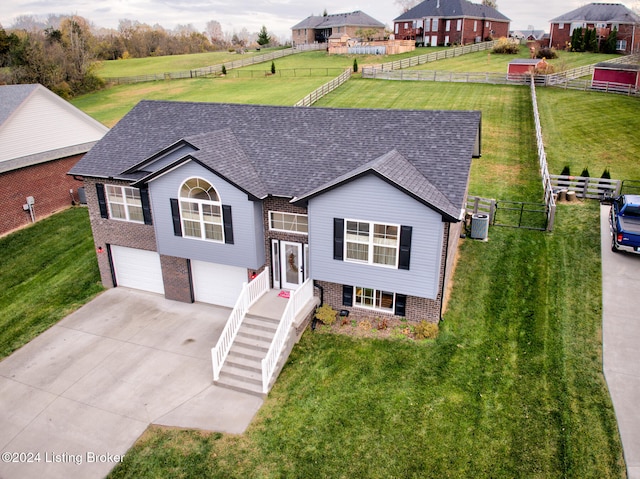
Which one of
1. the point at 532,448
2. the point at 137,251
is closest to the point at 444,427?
the point at 532,448

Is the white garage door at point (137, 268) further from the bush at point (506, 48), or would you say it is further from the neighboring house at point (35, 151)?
the bush at point (506, 48)

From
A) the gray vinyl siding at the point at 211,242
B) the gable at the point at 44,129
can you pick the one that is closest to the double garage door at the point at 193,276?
the gray vinyl siding at the point at 211,242

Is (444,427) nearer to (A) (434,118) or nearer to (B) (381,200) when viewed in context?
(B) (381,200)

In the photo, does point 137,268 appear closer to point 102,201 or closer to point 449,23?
point 102,201

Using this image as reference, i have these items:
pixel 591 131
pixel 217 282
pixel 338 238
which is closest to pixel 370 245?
pixel 338 238

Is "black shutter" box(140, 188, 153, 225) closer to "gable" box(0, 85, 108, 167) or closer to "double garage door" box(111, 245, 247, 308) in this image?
"double garage door" box(111, 245, 247, 308)

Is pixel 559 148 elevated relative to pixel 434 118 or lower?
lower

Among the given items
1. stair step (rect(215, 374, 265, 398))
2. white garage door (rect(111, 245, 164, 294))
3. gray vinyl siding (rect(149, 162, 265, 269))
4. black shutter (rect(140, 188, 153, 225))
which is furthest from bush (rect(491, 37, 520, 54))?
stair step (rect(215, 374, 265, 398))
